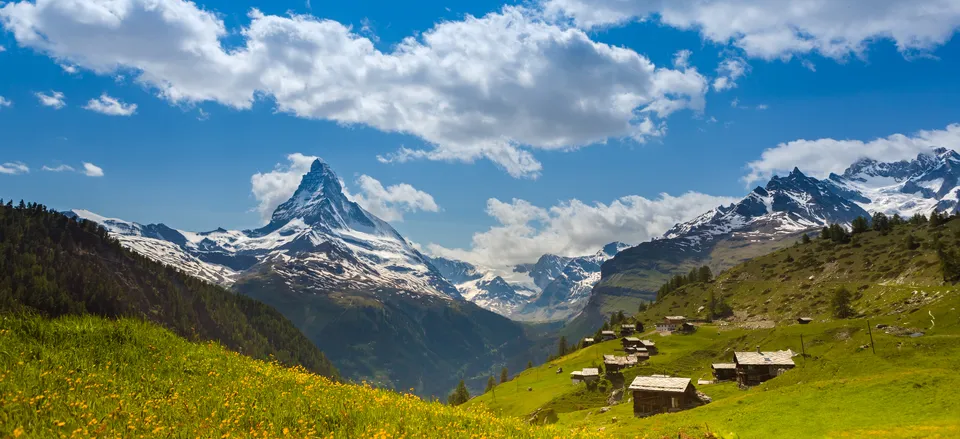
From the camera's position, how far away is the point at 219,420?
11758mm

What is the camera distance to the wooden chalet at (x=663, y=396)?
73.4 meters

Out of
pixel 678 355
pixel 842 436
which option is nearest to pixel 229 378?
pixel 842 436

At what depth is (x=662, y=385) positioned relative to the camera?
74.6 meters

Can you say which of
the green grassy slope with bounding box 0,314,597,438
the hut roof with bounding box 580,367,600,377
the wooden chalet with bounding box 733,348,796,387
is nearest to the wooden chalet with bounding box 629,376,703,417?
the wooden chalet with bounding box 733,348,796,387

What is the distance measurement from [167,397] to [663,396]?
2903 inches

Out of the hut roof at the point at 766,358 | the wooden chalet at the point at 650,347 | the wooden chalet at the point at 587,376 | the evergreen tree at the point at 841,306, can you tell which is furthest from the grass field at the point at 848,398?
the wooden chalet at the point at 650,347

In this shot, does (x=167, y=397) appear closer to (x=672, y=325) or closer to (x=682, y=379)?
(x=682, y=379)

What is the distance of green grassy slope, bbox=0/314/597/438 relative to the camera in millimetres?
10578

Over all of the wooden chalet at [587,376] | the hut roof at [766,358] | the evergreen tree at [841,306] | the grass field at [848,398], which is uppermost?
the evergreen tree at [841,306]

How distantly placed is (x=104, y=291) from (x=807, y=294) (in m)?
257

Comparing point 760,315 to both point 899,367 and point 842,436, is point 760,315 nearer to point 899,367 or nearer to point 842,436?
point 899,367

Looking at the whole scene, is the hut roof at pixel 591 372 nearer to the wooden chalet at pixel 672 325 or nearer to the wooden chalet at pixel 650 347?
the wooden chalet at pixel 650 347

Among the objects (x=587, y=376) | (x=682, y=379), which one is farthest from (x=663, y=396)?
(x=587, y=376)

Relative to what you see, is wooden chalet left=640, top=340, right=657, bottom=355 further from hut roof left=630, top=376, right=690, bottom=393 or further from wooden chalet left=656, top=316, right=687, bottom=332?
hut roof left=630, top=376, right=690, bottom=393
